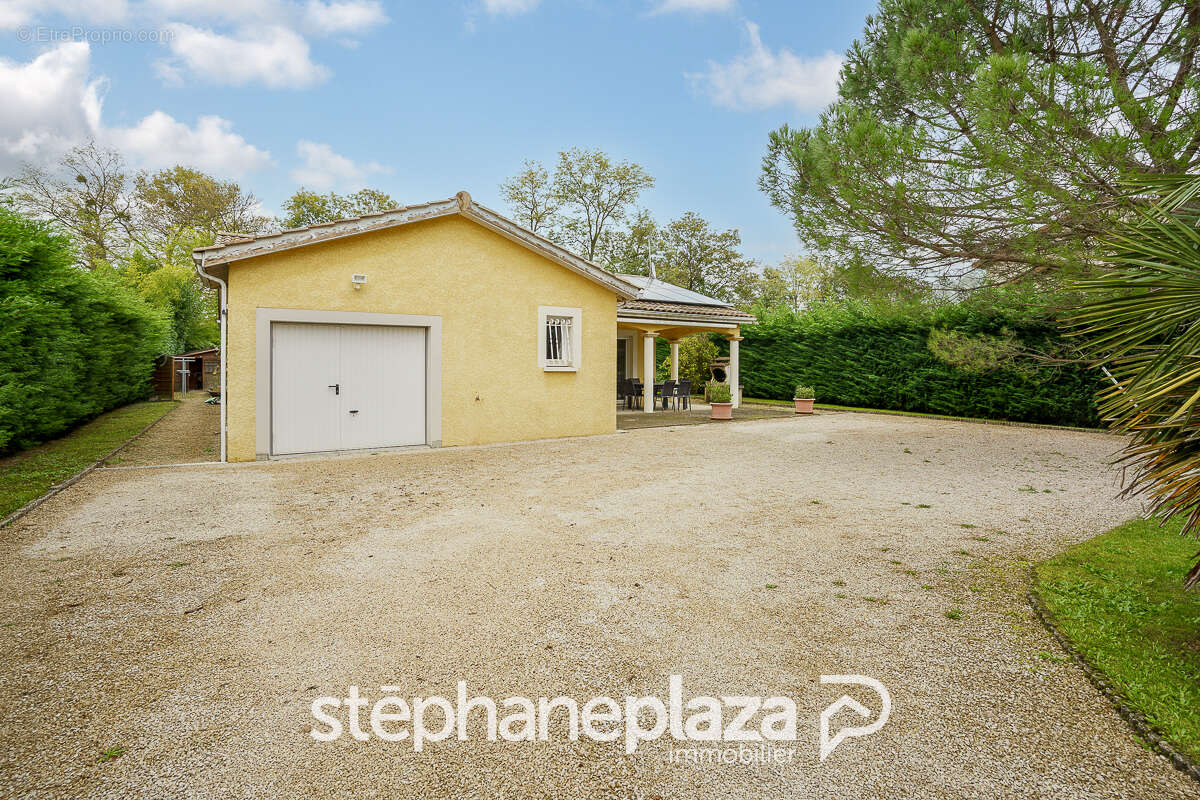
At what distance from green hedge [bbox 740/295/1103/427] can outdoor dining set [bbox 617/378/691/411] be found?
16.3 ft

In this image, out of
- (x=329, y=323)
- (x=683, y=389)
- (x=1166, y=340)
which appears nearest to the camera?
(x=1166, y=340)

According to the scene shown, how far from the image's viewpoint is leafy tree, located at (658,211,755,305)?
3691 cm

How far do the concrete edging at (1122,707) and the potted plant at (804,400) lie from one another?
14240 millimetres

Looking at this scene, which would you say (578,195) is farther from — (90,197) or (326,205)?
(90,197)

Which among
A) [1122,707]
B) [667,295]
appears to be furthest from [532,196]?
[1122,707]

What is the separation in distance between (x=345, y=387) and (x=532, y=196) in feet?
89.9

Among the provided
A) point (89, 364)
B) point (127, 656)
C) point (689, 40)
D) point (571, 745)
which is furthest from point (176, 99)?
point (571, 745)

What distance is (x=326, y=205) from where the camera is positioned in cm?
3347

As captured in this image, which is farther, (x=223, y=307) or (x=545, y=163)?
(x=545, y=163)

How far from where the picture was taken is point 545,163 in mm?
33875

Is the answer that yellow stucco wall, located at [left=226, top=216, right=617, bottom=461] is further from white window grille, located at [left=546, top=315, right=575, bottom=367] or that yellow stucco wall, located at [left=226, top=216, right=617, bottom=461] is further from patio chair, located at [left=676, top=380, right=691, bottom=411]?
patio chair, located at [left=676, top=380, right=691, bottom=411]

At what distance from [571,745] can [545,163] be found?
116 ft

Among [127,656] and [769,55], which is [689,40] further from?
[127,656]

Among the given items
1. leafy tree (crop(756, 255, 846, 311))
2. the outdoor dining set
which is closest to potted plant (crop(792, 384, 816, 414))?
the outdoor dining set
